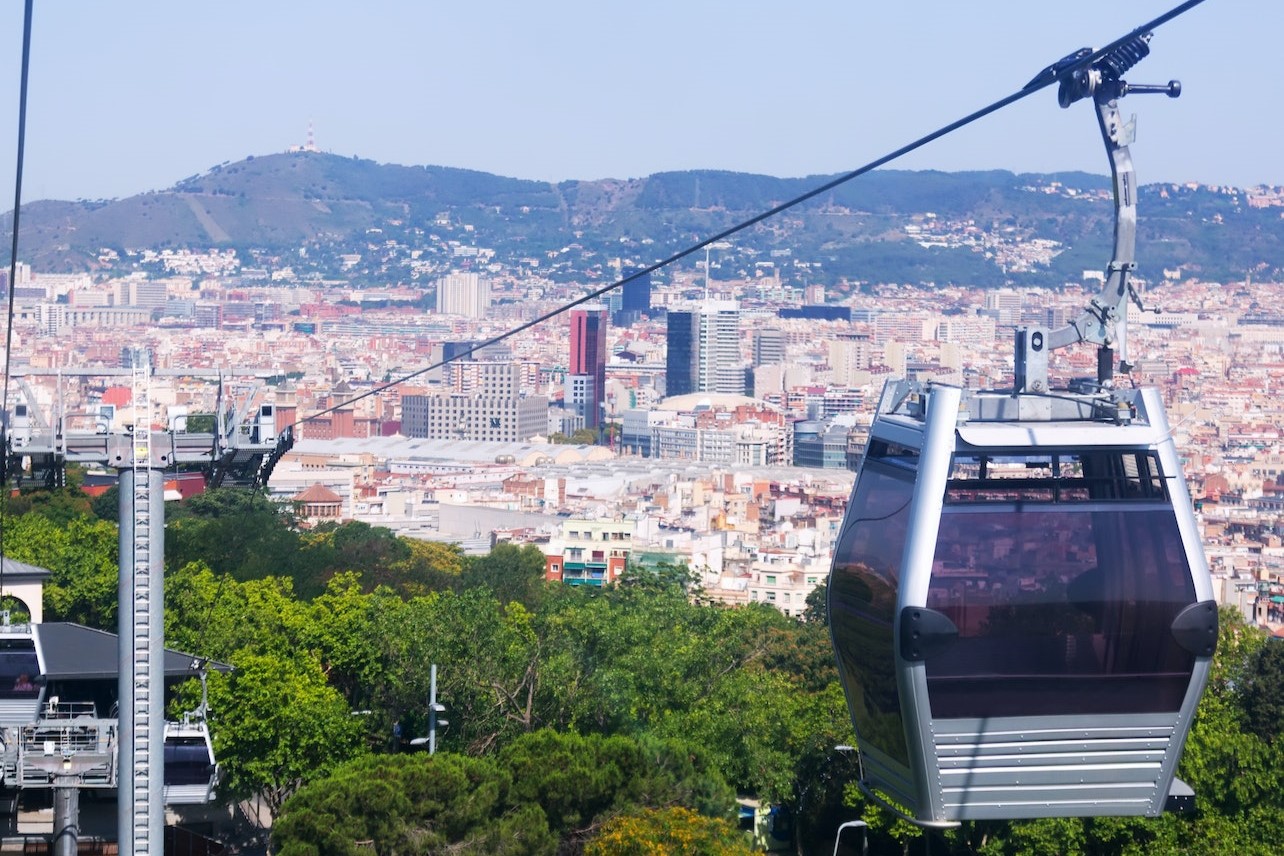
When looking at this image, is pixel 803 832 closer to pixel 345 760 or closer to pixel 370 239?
pixel 345 760

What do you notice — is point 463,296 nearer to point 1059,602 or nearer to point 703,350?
point 703,350

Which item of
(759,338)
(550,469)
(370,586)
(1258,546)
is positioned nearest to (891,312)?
(759,338)

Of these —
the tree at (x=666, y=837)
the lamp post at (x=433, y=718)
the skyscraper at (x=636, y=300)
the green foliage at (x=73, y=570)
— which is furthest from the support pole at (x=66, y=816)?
the skyscraper at (x=636, y=300)

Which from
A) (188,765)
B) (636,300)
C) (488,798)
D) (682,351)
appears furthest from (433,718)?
(636,300)

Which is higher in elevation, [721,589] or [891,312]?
[891,312]

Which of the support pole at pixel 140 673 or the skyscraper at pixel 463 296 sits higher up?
the skyscraper at pixel 463 296

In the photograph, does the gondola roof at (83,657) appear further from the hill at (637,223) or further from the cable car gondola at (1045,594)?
the hill at (637,223)

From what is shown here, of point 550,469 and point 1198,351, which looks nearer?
point 550,469
